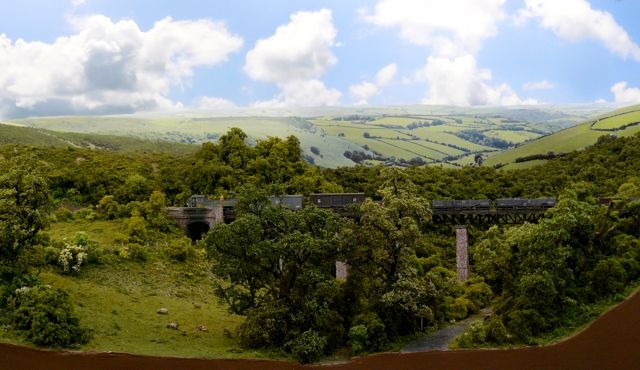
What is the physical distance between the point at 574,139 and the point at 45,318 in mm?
112851

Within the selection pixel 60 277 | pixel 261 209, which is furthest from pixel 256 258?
pixel 60 277

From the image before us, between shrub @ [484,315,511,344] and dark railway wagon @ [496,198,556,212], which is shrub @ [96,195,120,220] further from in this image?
shrub @ [484,315,511,344]

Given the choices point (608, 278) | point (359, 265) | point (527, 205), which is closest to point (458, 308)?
point (359, 265)

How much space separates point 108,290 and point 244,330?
34.4 feet

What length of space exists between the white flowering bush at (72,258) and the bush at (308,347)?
16.4m

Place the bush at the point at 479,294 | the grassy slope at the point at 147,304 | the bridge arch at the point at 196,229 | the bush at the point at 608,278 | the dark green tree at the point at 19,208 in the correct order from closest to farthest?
the grassy slope at the point at 147,304
the dark green tree at the point at 19,208
the bush at the point at 608,278
the bush at the point at 479,294
the bridge arch at the point at 196,229

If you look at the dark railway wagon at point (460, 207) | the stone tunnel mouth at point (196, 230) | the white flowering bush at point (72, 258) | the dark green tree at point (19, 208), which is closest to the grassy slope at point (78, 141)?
the stone tunnel mouth at point (196, 230)

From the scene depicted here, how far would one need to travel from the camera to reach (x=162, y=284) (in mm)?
40594

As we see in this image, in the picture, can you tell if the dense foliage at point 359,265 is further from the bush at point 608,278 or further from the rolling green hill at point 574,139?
the rolling green hill at point 574,139

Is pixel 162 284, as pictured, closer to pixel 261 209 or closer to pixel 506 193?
pixel 261 209

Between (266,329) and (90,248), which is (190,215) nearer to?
(90,248)

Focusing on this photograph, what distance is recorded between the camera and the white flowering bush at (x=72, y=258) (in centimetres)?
3736

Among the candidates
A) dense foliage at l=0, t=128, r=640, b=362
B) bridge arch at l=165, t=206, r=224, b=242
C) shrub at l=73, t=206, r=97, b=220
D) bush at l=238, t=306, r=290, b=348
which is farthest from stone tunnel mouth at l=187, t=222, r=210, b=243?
bush at l=238, t=306, r=290, b=348

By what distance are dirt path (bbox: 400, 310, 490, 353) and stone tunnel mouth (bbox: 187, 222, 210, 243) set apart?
85.6ft
